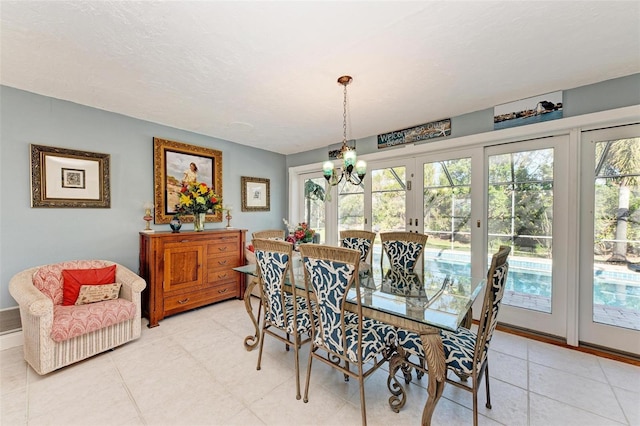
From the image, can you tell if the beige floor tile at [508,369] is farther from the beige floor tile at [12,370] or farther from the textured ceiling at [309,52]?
the beige floor tile at [12,370]

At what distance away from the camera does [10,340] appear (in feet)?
8.00

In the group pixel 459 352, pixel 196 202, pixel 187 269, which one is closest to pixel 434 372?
pixel 459 352

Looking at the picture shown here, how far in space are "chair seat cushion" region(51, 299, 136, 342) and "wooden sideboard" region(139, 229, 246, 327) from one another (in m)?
0.53

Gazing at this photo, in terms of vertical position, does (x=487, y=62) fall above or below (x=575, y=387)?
above

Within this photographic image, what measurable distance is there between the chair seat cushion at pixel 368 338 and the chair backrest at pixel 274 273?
414 millimetres

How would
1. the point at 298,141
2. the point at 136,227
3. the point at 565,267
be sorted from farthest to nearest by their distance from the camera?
the point at 298,141 < the point at 136,227 < the point at 565,267

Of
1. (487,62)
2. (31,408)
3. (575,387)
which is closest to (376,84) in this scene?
(487,62)

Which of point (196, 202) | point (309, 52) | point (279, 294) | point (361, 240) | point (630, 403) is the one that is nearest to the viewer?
point (630, 403)

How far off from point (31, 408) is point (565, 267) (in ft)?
14.9

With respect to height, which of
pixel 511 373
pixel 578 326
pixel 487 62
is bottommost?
pixel 511 373

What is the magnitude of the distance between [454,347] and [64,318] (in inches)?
118

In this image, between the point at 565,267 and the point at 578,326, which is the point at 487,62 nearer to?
the point at 565,267

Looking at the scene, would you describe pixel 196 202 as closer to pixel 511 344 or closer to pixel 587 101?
pixel 511 344

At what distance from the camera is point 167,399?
5.86 feet
